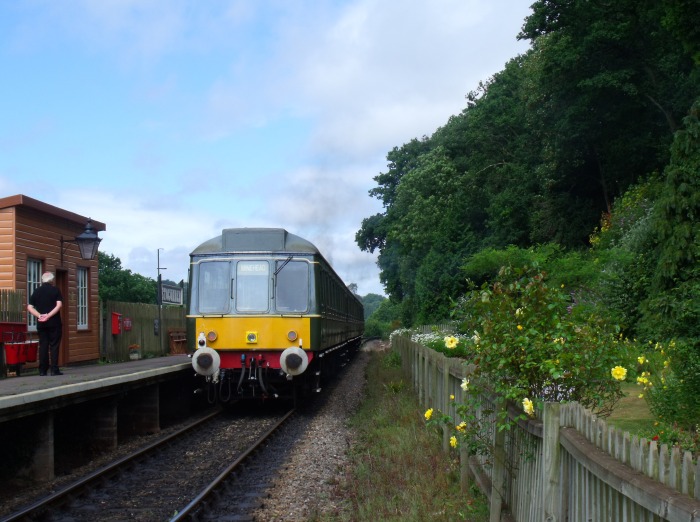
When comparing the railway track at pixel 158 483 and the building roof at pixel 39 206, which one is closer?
the railway track at pixel 158 483

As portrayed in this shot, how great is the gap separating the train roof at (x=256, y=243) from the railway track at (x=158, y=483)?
3317 millimetres

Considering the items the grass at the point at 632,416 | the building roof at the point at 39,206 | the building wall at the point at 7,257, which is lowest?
the grass at the point at 632,416

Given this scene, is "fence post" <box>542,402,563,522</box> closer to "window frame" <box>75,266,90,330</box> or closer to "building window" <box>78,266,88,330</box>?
"window frame" <box>75,266,90,330</box>

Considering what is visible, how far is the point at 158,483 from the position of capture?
8.52m

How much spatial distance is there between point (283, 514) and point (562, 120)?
2562cm

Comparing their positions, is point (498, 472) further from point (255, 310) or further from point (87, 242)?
point (87, 242)

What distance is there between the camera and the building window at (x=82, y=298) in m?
18.6

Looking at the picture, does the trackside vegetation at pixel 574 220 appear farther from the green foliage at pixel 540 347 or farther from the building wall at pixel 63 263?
the building wall at pixel 63 263

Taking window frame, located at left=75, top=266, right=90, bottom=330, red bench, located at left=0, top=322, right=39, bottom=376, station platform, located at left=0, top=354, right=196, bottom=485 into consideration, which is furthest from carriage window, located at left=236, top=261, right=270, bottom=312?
window frame, located at left=75, top=266, right=90, bottom=330

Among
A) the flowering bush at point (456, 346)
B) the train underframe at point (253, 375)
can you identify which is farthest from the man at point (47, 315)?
the flowering bush at point (456, 346)

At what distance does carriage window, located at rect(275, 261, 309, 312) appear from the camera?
13.8 metres

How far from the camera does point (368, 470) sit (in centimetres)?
848

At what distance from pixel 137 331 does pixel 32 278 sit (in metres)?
6.83

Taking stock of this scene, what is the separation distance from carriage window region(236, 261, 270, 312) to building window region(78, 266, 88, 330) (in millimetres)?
6311
